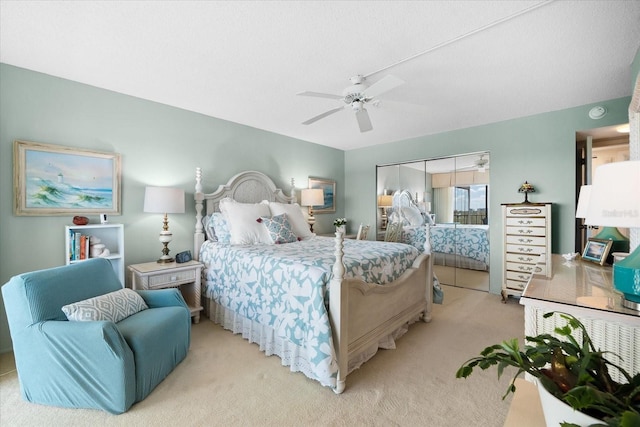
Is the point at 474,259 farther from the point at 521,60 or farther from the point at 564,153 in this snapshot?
the point at 521,60

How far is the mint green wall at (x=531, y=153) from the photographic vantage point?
346 cm

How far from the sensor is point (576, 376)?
600 mm

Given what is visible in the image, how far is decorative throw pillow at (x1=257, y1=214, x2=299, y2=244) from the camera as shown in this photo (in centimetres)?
331

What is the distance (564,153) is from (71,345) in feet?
16.7

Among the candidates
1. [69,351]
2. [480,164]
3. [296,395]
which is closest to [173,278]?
[69,351]

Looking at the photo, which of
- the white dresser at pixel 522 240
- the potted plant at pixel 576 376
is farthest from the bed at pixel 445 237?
the potted plant at pixel 576 376

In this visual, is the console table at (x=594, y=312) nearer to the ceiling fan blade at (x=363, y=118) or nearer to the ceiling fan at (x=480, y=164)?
the ceiling fan blade at (x=363, y=118)

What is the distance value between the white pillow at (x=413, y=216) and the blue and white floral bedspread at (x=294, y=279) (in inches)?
71.6

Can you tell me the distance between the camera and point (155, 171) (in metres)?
3.24

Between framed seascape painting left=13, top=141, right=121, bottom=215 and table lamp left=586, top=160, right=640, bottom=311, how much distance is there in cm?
368

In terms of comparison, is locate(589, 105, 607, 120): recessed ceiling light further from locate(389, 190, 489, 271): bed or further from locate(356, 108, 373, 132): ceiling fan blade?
locate(356, 108, 373, 132): ceiling fan blade

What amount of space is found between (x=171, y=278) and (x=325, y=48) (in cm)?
253

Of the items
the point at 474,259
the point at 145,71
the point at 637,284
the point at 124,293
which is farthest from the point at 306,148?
the point at 637,284

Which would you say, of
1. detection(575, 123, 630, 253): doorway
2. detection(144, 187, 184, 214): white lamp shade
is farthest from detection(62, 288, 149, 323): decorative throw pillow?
detection(575, 123, 630, 253): doorway
